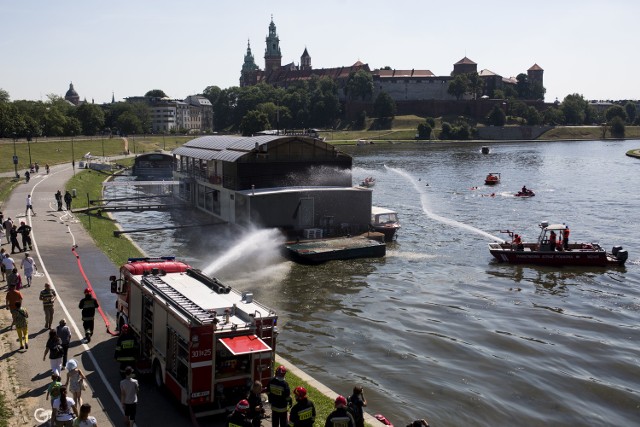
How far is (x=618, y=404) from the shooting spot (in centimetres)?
2412

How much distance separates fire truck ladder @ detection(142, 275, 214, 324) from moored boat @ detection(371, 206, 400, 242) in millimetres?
32478

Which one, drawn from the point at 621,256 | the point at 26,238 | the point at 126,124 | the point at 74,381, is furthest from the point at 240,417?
the point at 126,124

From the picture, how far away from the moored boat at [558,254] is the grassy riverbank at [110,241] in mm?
25106

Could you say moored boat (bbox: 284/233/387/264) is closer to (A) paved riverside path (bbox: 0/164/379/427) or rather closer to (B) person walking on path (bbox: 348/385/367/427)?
(A) paved riverside path (bbox: 0/164/379/427)

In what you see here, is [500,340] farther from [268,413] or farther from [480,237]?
[480,237]

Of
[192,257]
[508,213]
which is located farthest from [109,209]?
[508,213]

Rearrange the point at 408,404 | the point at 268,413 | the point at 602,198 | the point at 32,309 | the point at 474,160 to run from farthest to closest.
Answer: the point at 474,160 → the point at 602,198 → the point at 32,309 → the point at 408,404 → the point at 268,413

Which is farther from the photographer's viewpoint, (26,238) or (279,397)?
(26,238)

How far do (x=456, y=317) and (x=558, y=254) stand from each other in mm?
16036

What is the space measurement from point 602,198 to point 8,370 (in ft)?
252

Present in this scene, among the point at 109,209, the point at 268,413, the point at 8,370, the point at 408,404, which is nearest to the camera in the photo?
the point at 268,413

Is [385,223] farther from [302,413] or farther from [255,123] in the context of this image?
[255,123]

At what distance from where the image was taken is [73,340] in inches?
922

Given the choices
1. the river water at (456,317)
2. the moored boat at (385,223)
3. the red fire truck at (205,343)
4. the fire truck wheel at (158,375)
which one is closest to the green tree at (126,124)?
the river water at (456,317)
